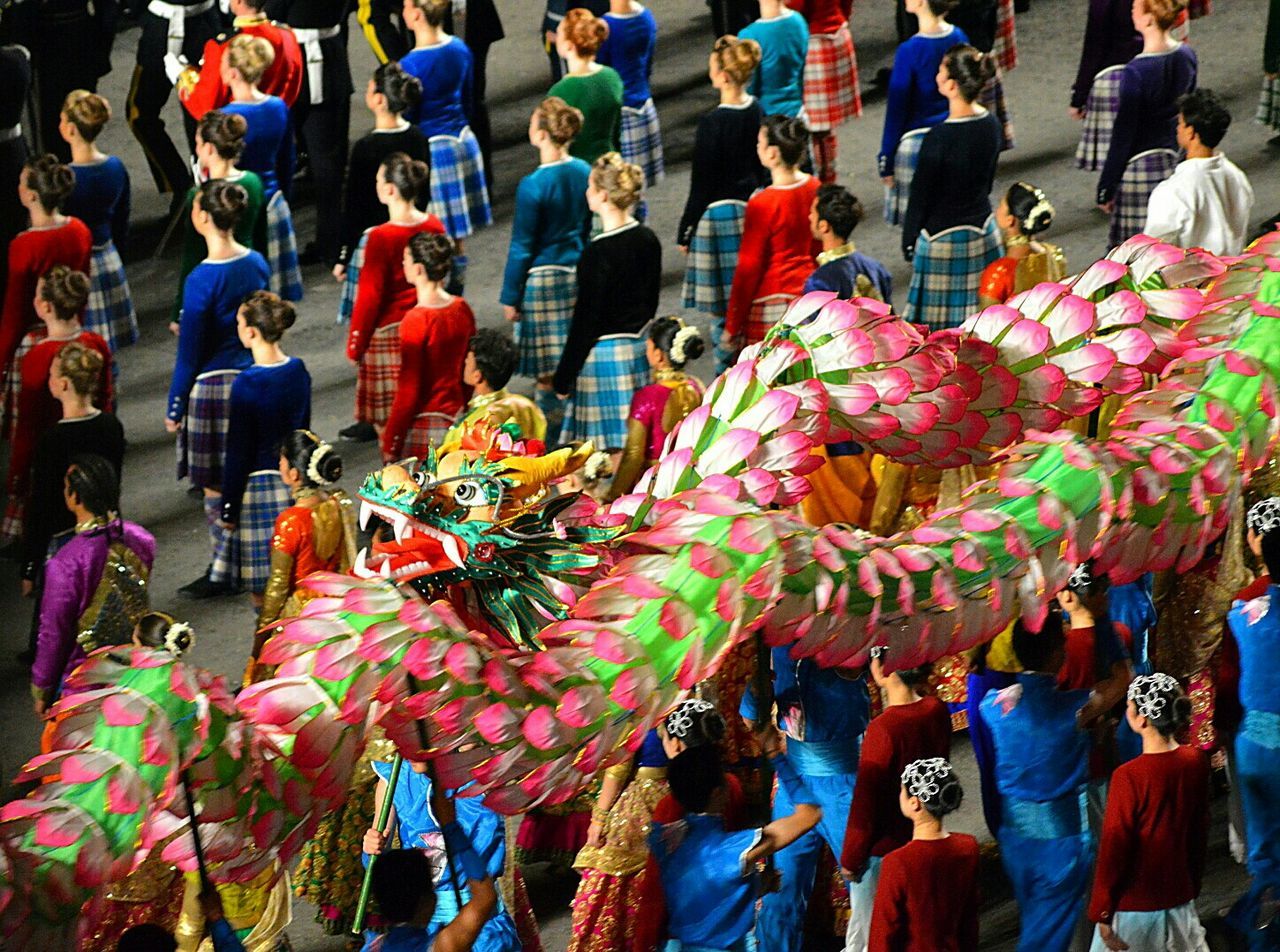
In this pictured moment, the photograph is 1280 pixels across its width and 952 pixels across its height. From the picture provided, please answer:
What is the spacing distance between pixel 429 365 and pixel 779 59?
3.33 meters

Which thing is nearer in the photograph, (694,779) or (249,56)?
(694,779)

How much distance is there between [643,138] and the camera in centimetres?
1239

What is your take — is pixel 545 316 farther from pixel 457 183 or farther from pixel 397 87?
pixel 457 183

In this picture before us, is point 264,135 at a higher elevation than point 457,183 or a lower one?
higher

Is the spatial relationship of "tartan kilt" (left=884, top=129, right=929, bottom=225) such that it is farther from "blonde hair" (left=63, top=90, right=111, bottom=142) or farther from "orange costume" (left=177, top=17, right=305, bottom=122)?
"blonde hair" (left=63, top=90, right=111, bottom=142)

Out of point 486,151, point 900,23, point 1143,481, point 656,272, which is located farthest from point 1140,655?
point 900,23

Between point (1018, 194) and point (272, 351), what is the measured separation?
305 cm

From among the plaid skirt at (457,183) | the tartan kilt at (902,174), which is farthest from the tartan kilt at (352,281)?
the tartan kilt at (902,174)

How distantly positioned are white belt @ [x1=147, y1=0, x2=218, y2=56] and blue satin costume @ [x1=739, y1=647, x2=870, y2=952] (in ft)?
23.2

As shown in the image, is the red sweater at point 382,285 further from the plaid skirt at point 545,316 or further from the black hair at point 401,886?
the black hair at point 401,886

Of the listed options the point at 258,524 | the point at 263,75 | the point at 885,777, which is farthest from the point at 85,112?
the point at 885,777

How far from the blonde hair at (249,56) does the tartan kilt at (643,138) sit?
215 cm

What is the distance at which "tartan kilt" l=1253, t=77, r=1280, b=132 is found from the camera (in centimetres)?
1252

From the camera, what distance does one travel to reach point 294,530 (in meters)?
7.95
